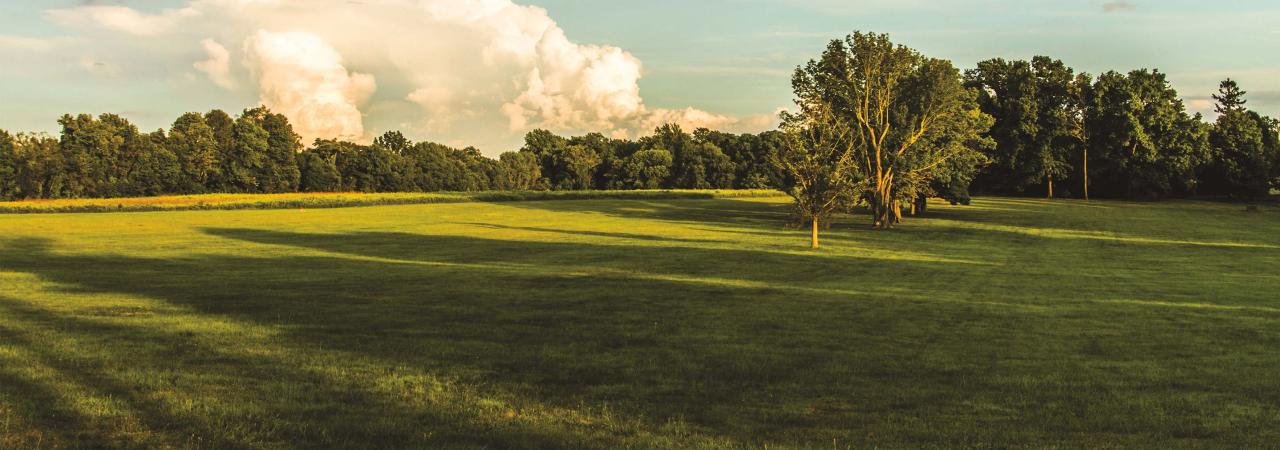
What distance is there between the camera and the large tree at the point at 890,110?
2400 inches

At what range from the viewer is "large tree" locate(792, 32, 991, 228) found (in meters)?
61.0

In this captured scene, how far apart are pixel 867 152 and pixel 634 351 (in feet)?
168

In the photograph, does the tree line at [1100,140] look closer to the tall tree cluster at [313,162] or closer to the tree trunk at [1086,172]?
the tree trunk at [1086,172]

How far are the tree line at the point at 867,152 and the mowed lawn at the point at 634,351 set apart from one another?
18.7 m

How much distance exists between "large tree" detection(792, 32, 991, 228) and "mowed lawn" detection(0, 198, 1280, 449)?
24129 mm

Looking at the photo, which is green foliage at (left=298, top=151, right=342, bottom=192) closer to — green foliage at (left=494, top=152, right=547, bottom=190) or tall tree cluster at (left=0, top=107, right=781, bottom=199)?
tall tree cluster at (left=0, top=107, right=781, bottom=199)

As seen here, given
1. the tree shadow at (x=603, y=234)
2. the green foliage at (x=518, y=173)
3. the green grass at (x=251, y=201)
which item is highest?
the green foliage at (x=518, y=173)

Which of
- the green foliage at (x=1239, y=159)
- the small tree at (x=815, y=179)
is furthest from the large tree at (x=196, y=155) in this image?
the green foliage at (x=1239, y=159)

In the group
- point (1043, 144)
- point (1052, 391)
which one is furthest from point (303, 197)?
point (1052, 391)

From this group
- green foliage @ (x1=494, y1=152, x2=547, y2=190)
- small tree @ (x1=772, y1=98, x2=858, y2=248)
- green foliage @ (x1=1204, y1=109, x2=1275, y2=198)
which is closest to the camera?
small tree @ (x1=772, y1=98, x2=858, y2=248)

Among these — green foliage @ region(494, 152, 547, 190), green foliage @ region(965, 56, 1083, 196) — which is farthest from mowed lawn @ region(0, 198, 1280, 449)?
green foliage @ region(494, 152, 547, 190)

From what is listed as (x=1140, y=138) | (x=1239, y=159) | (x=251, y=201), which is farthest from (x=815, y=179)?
(x=1239, y=159)

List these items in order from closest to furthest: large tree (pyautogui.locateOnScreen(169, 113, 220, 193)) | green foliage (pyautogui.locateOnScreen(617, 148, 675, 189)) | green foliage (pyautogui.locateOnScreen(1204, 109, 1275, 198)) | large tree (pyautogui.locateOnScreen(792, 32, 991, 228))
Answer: large tree (pyautogui.locateOnScreen(792, 32, 991, 228)) → green foliage (pyautogui.locateOnScreen(1204, 109, 1275, 198)) → large tree (pyautogui.locateOnScreen(169, 113, 220, 193)) → green foliage (pyautogui.locateOnScreen(617, 148, 675, 189))

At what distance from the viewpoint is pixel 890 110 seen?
65.3 meters
